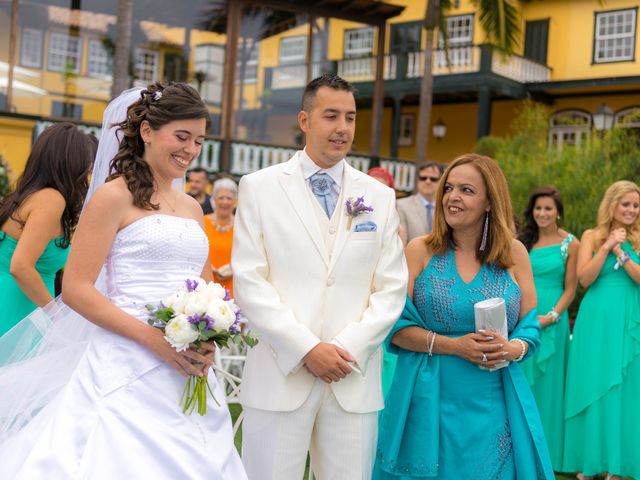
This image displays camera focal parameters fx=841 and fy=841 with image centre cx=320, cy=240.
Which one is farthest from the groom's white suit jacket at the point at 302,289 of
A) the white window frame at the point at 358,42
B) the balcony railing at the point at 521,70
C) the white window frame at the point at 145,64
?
the balcony railing at the point at 521,70

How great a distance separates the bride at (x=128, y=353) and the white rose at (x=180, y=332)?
Result: 0.12m

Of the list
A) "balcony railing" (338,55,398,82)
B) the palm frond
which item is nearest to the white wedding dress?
the palm frond

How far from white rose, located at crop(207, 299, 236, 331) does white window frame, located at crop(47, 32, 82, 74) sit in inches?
631

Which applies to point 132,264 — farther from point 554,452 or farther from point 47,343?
point 554,452

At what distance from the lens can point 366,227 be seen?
388cm

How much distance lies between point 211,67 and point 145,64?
59.0 inches

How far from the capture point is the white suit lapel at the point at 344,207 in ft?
12.5

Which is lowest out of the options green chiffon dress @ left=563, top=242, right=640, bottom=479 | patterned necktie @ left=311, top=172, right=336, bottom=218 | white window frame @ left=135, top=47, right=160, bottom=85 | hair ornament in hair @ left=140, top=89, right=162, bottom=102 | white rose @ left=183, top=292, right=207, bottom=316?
green chiffon dress @ left=563, top=242, right=640, bottom=479

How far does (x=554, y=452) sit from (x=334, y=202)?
396 cm

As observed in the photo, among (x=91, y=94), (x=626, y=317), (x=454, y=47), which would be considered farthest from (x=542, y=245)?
(x=454, y=47)

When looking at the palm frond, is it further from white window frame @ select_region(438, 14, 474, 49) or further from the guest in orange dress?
the guest in orange dress

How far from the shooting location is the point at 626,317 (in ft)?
22.0

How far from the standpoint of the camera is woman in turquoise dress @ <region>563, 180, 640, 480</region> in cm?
656

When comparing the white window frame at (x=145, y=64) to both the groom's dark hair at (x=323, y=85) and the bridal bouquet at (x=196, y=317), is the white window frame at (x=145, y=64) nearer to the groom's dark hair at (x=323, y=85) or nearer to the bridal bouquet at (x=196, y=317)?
the groom's dark hair at (x=323, y=85)
